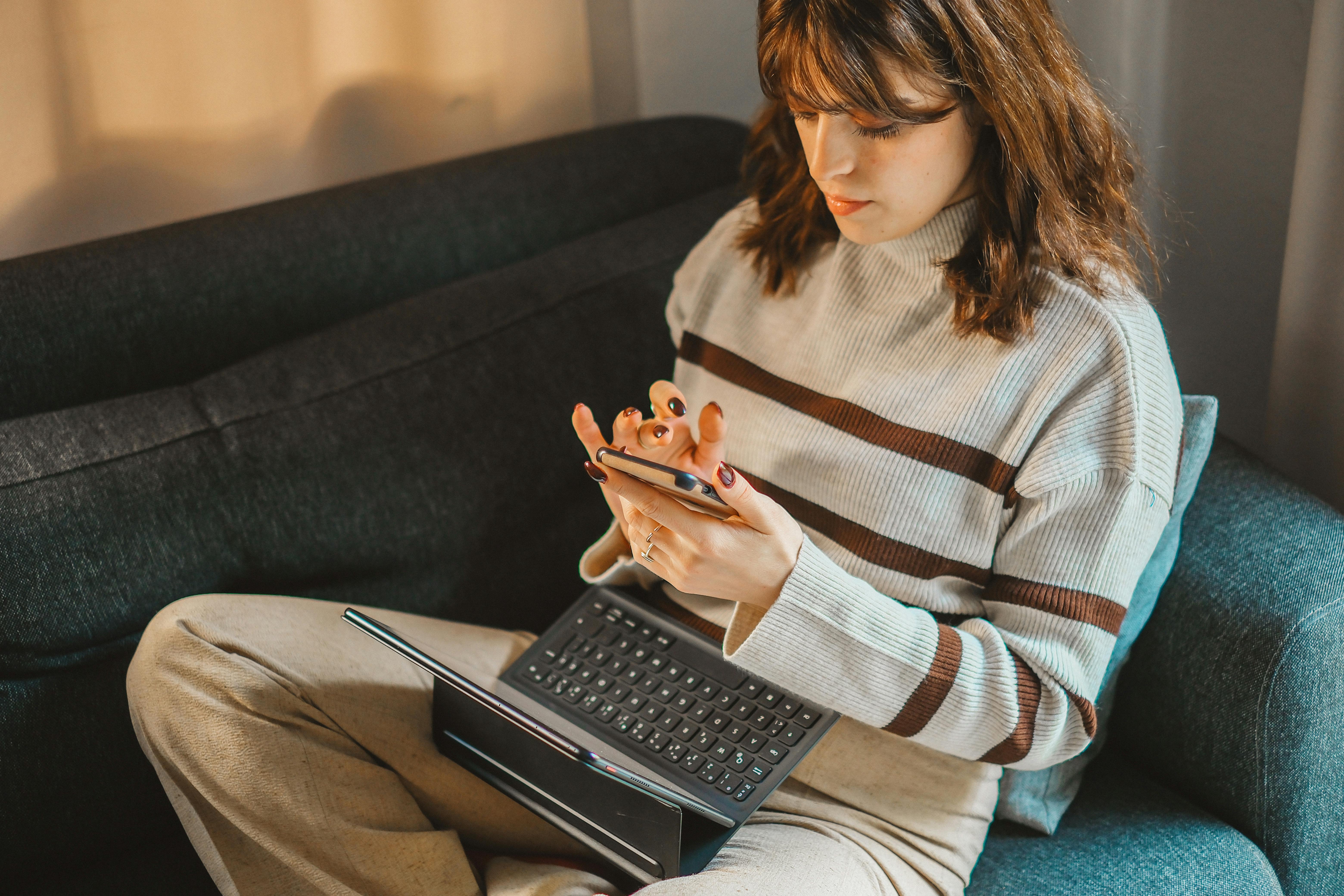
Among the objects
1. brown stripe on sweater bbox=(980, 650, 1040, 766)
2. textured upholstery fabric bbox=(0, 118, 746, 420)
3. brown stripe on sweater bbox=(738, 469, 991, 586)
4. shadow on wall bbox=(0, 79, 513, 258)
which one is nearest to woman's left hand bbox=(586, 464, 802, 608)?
brown stripe on sweater bbox=(738, 469, 991, 586)

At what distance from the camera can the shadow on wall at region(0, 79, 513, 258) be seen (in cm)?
133

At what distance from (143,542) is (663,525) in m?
0.59

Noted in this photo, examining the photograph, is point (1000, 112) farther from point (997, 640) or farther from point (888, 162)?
point (997, 640)

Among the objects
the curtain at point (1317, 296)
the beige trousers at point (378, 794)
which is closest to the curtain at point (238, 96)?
the beige trousers at point (378, 794)

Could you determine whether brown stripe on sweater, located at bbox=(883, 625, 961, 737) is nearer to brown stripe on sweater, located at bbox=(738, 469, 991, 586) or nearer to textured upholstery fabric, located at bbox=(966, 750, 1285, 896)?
brown stripe on sweater, located at bbox=(738, 469, 991, 586)

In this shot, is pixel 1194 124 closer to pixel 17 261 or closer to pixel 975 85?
pixel 975 85

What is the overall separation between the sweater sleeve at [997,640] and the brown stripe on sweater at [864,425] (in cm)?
5

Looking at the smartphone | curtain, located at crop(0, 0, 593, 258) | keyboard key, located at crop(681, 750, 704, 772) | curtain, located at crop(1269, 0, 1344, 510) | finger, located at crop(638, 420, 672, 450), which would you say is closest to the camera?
the smartphone

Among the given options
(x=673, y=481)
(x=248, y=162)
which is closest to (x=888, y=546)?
(x=673, y=481)

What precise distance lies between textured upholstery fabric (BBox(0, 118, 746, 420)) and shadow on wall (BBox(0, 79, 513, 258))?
15 centimetres

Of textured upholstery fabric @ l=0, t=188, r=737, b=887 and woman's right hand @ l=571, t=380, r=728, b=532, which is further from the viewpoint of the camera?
textured upholstery fabric @ l=0, t=188, r=737, b=887

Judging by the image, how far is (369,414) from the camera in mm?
1197

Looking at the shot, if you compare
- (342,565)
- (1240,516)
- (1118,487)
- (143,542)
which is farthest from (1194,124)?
(143,542)

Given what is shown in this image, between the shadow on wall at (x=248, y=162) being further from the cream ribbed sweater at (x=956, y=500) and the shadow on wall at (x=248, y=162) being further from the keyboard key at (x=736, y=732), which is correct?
the keyboard key at (x=736, y=732)
